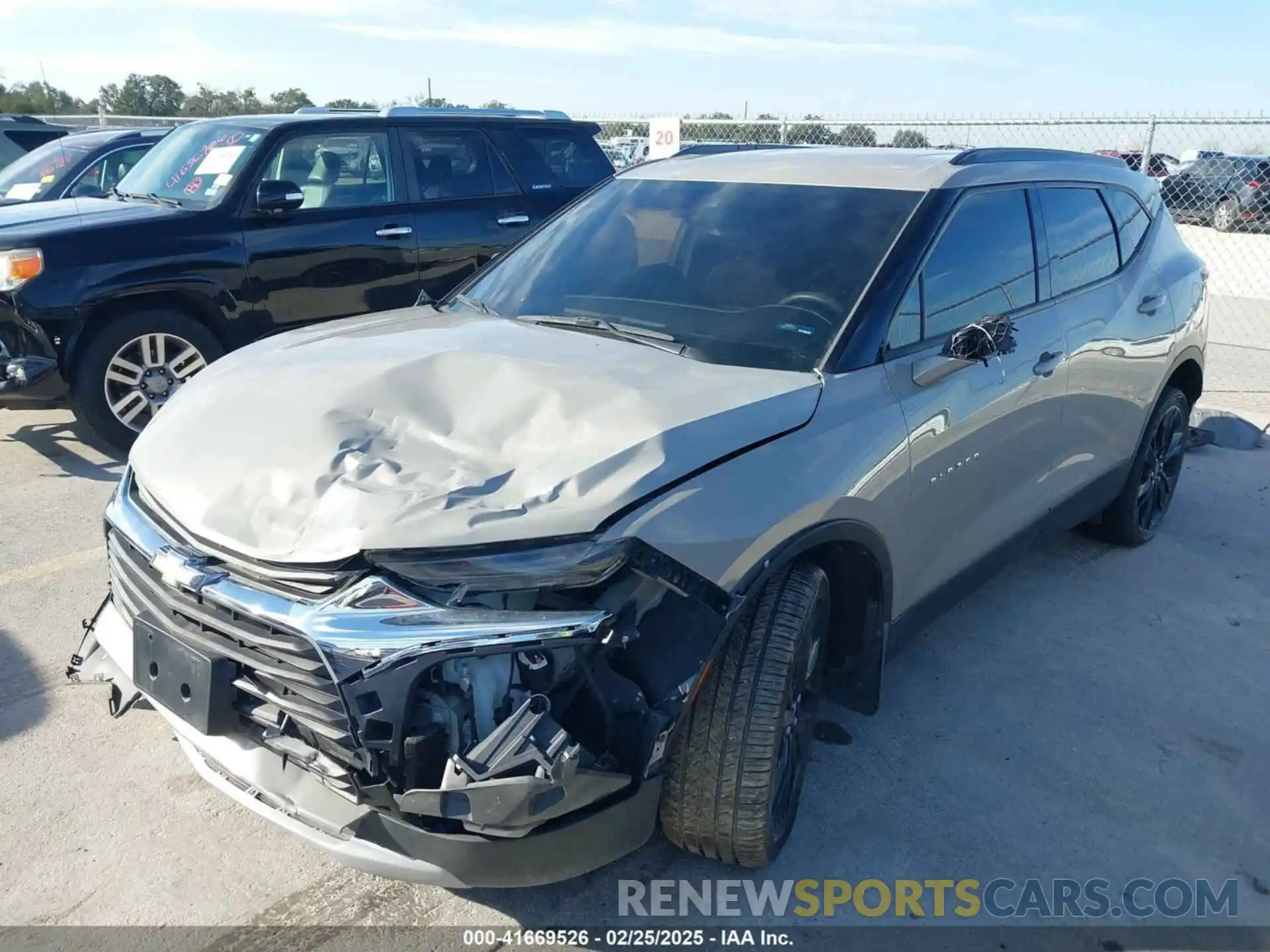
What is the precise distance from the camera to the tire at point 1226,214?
13.9 m

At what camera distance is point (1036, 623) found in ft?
14.0

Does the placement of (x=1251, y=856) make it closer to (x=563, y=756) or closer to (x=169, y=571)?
(x=563, y=756)

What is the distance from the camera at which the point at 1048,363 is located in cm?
374

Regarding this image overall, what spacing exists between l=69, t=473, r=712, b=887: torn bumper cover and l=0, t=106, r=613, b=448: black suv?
12.7ft

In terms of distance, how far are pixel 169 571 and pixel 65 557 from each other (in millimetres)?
2719

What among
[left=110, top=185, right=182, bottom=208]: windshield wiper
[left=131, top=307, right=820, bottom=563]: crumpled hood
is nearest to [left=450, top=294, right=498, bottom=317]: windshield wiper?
[left=131, top=307, right=820, bottom=563]: crumpled hood

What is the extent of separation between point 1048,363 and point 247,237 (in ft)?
15.2

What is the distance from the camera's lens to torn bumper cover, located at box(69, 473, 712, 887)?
2.03 m

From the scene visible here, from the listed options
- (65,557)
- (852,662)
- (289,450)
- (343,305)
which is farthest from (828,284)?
(343,305)

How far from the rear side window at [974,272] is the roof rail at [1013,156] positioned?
0.13m

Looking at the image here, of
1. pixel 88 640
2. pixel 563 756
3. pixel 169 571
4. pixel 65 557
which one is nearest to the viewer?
pixel 563 756

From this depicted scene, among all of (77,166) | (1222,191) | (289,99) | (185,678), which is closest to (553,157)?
(77,166)

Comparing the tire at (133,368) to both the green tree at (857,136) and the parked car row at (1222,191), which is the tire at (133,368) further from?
the parked car row at (1222,191)

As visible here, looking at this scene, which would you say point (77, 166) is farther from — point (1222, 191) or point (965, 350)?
point (1222, 191)
